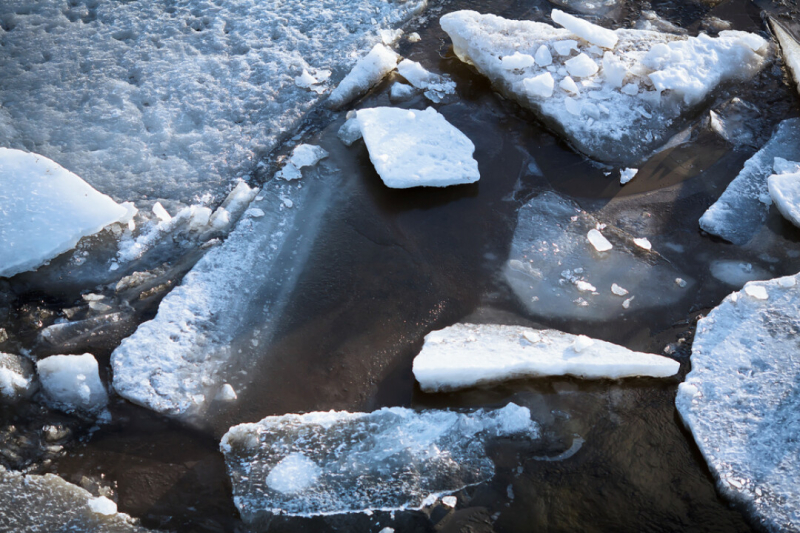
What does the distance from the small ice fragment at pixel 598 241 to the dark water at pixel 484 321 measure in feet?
0.58

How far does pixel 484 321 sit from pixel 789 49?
3.07 meters

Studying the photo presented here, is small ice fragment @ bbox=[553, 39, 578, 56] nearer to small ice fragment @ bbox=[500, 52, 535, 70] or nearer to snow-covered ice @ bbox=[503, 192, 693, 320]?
small ice fragment @ bbox=[500, 52, 535, 70]

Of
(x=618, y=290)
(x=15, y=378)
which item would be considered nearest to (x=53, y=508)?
(x=15, y=378)

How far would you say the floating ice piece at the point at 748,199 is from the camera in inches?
119

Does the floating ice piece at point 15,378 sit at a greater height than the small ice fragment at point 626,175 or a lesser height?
greater

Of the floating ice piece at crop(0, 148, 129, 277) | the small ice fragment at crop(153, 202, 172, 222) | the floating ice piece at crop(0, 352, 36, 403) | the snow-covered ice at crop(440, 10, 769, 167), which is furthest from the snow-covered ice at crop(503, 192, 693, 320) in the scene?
the floating ice piece at crop(0, 352, 36, 403)

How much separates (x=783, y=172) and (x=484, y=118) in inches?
63.2

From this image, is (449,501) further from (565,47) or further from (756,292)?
(565,47)

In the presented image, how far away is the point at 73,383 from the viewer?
7.63 ft

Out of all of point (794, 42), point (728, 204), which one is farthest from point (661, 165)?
point (794, 42)

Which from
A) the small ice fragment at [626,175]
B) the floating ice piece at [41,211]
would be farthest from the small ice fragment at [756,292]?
the floating ice piece at [41,211]

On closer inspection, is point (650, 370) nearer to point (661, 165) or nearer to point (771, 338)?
point (771, 338)

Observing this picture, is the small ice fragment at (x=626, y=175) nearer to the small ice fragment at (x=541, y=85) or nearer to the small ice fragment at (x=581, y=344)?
the small ice fragment at (x=541, y=85)

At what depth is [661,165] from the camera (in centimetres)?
332
